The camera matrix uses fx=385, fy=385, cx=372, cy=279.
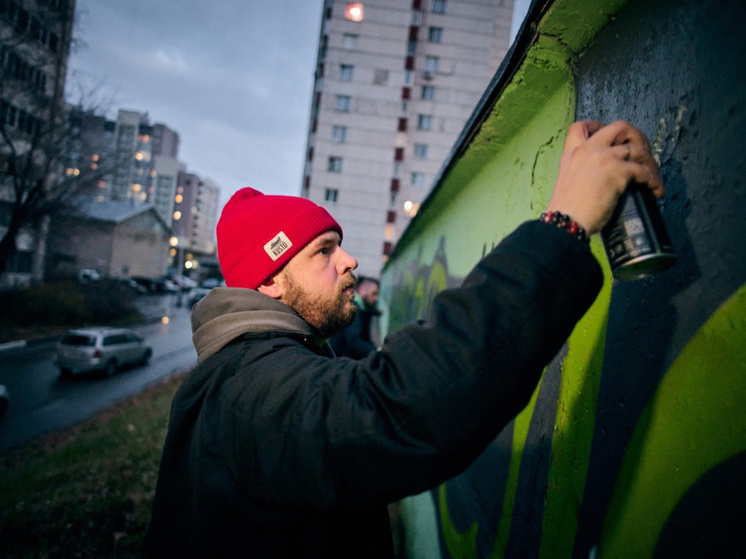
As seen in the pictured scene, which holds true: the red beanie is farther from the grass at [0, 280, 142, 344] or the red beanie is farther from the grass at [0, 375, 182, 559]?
the grass at [0, 280, 142, 344]

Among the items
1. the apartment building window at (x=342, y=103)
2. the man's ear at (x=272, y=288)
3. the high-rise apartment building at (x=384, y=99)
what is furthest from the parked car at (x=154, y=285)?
the man's ear at (x=272, y=288)

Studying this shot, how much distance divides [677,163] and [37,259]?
33.5 meters

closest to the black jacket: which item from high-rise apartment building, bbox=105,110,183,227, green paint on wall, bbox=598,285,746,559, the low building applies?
green paint on wall, bbox=598,285,746,559

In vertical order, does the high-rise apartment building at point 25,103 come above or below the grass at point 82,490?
above

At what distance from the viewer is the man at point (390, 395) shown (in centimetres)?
73

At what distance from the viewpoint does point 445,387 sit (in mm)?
717

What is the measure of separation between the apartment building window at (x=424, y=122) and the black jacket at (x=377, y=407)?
117 ft

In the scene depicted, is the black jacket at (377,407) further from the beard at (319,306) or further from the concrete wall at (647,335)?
the beard at (319,306)

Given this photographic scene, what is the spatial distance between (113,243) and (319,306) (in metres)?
44.0

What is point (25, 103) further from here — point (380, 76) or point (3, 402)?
point (380, 76)

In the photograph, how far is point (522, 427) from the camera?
1667mm

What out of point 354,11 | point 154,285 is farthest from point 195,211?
point 354,11

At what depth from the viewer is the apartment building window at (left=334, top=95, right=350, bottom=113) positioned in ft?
104

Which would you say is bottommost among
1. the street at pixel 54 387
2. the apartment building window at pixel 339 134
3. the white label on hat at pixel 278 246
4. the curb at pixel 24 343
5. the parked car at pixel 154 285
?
the street at pixel 54 387
